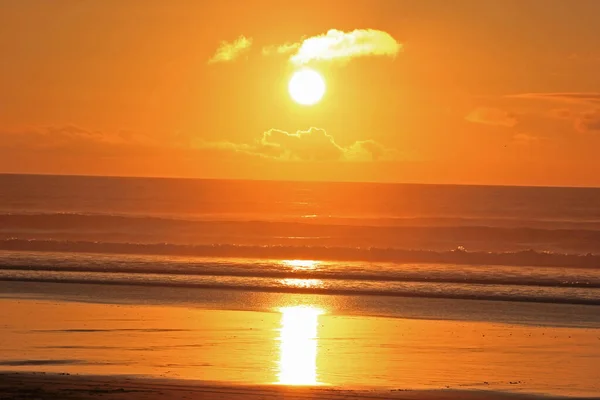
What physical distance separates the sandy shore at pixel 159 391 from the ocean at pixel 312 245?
1352 centimetres

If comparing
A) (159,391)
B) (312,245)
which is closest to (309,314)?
(159,391)

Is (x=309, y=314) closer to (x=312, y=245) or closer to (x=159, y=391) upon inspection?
(x=159, y=391)

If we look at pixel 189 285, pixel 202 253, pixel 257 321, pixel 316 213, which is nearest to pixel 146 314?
pixel 257 321

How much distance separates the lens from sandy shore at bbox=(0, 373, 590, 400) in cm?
1252

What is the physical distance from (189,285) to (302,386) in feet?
Answer: 48.8

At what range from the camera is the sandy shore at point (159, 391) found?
12.5 metres

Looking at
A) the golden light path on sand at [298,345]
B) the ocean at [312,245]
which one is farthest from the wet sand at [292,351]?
the ocean at [312,245]

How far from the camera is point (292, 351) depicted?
651 inches

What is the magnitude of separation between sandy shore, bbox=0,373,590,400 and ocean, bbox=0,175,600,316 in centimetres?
1352

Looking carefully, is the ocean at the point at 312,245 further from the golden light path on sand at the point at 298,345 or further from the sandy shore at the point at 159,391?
the sandy shore at the point at 159,391

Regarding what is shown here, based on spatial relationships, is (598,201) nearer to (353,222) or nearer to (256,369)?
(353,222)

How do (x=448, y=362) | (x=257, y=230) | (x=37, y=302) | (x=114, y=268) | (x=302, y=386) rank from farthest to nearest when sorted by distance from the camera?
(x=257, y=230) < (x=114, y=268) < (x=37, y=302) < (x=448, y=362) < (x=302, y=386)

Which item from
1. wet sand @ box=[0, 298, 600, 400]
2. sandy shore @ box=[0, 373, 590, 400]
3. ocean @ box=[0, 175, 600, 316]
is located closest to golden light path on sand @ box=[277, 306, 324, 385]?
wet sand @ box=[0, 298, 600, 400]

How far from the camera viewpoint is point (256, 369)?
14797mm
